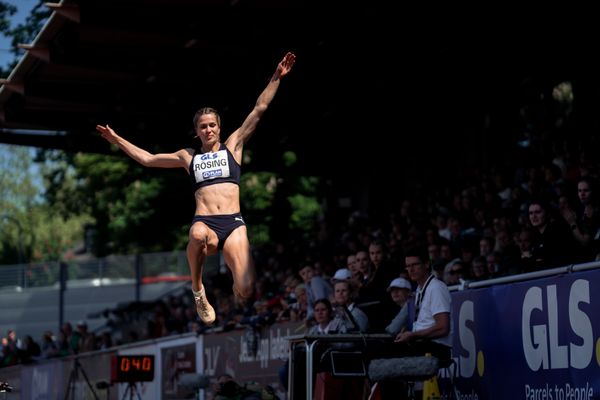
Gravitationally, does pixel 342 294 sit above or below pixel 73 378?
above

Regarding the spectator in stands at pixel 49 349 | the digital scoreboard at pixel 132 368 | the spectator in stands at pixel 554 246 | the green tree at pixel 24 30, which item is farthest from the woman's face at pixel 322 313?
the green tree at pixel 24 30

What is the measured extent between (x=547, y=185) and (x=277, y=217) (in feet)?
53.8

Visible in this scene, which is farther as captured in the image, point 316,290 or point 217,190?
point 316,290

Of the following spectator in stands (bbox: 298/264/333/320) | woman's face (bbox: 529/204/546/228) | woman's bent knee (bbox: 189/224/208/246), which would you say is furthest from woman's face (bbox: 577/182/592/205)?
woman's bent knee (bbox: 189/224/208/246)

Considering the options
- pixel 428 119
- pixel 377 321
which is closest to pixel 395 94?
pixel 428 119

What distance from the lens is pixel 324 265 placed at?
18.5 m

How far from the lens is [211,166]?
10.5 metres

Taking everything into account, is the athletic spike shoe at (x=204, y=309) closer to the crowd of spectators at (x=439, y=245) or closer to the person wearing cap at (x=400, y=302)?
the person wearing cap at (x=400, y=302)

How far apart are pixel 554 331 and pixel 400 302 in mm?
2301

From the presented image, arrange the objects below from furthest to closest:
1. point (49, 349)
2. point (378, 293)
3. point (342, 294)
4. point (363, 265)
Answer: point (49, 349), point (363, 265), point (342, 294), point (378, 293)

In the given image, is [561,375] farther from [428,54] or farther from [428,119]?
[428,119]

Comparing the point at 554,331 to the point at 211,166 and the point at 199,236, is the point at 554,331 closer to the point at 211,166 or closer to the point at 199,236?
the point at 199,236

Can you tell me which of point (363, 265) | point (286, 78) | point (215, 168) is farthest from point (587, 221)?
point (286, 78)

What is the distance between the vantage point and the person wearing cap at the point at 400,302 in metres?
11.9
